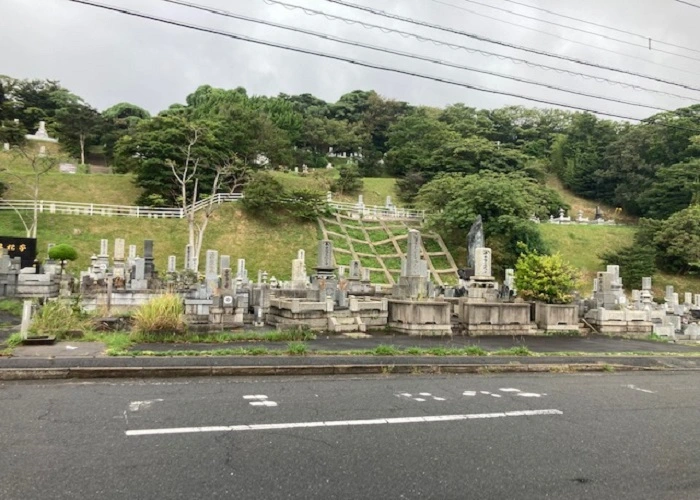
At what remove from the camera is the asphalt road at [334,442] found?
3938mm

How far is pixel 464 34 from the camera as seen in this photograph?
962cm

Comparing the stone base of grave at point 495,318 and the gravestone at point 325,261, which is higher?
the gravestone at point 325,261

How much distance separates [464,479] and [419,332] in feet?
34.4

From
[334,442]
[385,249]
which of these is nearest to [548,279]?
[334,442]

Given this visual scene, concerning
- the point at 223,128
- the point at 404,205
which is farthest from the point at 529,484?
the point at 404,205

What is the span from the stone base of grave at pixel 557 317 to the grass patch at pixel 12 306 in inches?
690

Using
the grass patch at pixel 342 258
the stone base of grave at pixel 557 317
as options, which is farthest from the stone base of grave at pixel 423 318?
the grass patch at pixel 342 258

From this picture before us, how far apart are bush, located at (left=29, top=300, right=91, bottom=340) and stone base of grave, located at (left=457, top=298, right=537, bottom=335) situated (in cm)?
1114

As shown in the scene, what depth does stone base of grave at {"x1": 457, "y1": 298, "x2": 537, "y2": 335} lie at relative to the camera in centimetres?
1552

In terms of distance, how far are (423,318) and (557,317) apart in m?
5.38

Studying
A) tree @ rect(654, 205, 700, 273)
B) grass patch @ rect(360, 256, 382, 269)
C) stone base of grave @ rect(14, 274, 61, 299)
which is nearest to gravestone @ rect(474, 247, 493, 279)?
stone base of grave @ rect(14, 274, 61, 299)

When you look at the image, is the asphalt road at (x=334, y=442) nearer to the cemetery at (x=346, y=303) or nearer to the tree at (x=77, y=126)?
the cemetery at (x=346, y=303)

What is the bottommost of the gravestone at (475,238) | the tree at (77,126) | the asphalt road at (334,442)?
the asphalt road at (334,442)

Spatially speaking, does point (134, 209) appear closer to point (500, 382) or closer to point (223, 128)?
point (223, 128)
